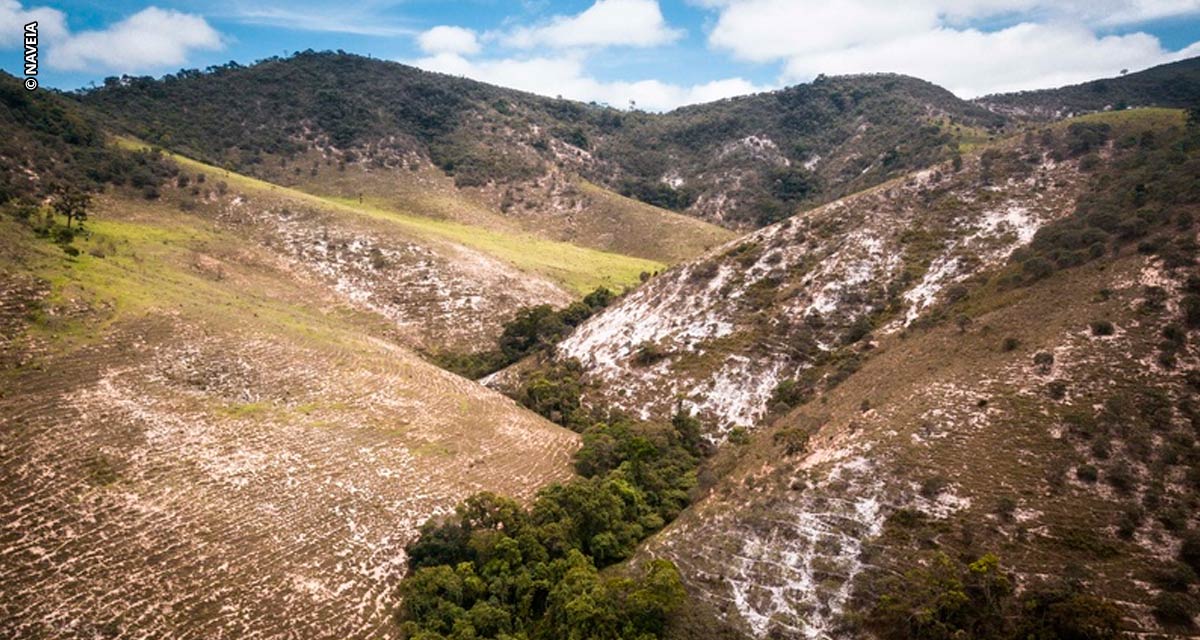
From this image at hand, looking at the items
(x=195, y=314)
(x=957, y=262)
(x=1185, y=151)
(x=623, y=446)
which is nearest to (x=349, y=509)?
(x=623, y=446)

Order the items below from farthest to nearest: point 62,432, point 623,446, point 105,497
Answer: point 623,446
point 62,432
point 105,497

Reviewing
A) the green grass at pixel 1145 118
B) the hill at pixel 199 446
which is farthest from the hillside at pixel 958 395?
the hill at pixel 199 446

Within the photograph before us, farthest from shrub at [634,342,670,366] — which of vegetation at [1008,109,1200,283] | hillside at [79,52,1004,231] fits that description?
hillside at [79,52,1004,231]

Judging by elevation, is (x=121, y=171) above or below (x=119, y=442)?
above

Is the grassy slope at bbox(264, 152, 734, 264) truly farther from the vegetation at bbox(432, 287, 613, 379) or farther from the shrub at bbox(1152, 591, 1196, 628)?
the shrub at bbox(1152, 591, 1196, 628)

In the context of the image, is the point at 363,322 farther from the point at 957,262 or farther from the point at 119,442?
the point at 957,262

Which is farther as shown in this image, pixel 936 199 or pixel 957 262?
pixel 936 199

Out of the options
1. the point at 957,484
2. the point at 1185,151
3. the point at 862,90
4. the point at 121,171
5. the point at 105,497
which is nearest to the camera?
the point at 957,484
